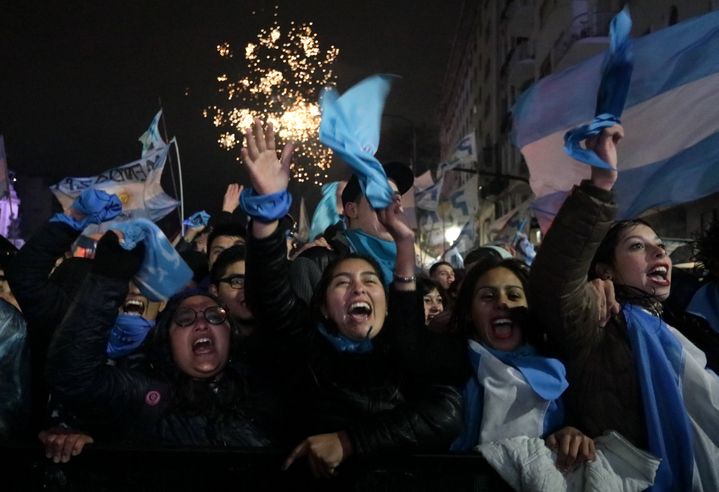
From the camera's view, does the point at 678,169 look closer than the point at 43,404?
No

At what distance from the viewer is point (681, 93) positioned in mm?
4406

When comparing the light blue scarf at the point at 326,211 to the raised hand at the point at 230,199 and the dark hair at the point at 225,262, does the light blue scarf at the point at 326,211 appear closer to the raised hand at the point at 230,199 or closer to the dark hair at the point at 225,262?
the raised hand at the point at 230,199

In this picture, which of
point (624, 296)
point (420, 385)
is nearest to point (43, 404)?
point (420, 385)

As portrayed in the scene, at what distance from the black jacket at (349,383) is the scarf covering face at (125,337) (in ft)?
3.01

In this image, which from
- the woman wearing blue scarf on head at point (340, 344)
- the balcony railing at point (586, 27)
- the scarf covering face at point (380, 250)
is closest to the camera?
the woman wearing blue scarf on head at point (340, 344)

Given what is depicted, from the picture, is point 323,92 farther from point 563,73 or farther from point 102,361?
point 563,73

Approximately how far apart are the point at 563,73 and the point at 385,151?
48809mm

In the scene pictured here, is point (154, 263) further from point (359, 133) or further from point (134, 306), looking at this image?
point (134, 306)

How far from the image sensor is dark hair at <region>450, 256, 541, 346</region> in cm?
318

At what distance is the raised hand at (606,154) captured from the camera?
8.66 ft

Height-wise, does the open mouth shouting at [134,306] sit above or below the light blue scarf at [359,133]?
below

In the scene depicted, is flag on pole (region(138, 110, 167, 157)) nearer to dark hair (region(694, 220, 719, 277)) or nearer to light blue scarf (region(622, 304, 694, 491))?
dark hair (region(694, 220, 719, 277))

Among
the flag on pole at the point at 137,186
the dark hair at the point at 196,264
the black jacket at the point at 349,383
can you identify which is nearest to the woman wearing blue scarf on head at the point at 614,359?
the black jacket at the point at 349,383

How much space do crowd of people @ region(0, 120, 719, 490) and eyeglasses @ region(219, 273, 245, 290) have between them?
593mm
